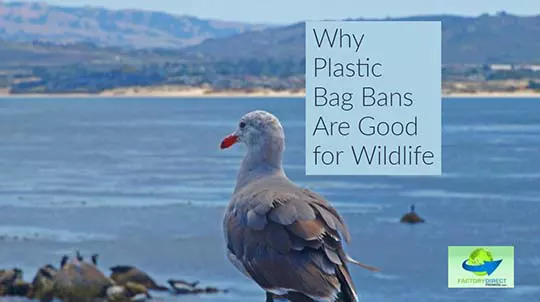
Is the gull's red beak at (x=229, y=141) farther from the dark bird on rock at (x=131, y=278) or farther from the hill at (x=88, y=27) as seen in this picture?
the hill at (x=88, y=27)

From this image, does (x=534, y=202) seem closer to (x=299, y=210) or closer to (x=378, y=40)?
(x=378, y=40)

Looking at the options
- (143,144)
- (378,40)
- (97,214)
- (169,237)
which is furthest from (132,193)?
(378,40)

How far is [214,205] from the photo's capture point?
23016mm

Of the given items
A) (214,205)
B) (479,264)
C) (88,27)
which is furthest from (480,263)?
(88,27)

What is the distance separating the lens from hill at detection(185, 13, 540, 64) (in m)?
22.1

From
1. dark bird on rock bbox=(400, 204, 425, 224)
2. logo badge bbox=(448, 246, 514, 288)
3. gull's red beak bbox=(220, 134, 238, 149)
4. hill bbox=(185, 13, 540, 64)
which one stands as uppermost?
hill bbox=(185, 13, 540, 64)

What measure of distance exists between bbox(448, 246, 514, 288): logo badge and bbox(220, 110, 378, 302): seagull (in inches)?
159

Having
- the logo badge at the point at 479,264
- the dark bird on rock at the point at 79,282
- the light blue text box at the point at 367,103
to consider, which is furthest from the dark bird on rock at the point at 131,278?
the light blue text box at the point at 367,103

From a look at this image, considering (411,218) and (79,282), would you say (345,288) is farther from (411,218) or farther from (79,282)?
(411,218)

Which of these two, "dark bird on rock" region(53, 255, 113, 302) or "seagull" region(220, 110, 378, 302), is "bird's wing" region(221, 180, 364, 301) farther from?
"dark bird on rock" region(53, 255, 113, 302)

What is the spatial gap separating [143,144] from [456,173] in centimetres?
1258

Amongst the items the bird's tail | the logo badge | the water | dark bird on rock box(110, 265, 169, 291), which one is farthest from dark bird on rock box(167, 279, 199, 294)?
the bird's tail

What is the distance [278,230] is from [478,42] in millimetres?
19871

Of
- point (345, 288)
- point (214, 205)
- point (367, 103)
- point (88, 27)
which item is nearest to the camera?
point (345, 288)
